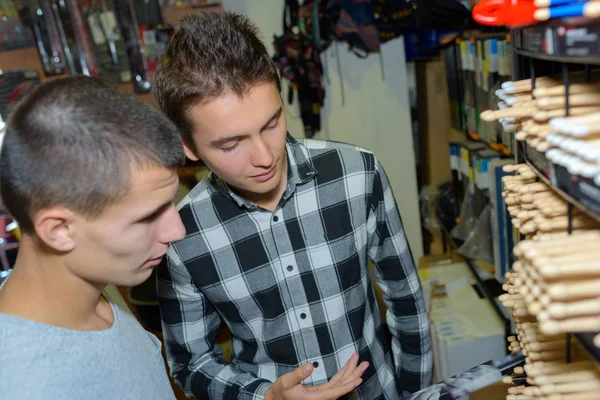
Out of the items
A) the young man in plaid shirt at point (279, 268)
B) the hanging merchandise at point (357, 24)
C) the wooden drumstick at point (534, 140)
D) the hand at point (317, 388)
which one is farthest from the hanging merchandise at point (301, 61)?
the wooden drumstick at point (534, 140)

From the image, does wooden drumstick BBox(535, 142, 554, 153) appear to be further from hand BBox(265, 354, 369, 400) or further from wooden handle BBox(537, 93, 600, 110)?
hand BBox(265, 354, 369, 400)

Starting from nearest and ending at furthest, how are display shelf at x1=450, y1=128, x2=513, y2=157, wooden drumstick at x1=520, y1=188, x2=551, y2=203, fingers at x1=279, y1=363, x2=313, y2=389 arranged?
wooden drumstick at x1=520, y1=188, x2=551, y2=203, fingers at x1=279, y1=363, x2=313, y2=389, display shelf at x1=450, y1=128, x2=513, y2=157

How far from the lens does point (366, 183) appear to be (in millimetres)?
1290

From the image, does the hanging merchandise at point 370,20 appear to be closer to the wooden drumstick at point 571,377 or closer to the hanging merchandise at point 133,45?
the hanging merchandise at point 133,45

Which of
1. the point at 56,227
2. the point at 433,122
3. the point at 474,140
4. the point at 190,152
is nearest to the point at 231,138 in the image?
the point at 190,152

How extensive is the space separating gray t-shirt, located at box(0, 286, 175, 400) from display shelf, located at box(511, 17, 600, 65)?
818 millimetres

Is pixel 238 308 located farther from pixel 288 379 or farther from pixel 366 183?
pixel 366 183

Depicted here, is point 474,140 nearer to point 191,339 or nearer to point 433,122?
point 433,122

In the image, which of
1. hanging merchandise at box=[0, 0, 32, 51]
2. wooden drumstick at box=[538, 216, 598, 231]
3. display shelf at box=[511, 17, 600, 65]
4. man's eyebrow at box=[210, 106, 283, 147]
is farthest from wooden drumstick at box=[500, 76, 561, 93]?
hanging merchandise at box=[0, 0, 32, 51]

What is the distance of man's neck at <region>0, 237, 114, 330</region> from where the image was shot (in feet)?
2.66

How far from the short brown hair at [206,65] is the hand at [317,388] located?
0.55 meters

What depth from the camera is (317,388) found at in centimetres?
104

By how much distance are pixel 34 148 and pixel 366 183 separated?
2.57ft

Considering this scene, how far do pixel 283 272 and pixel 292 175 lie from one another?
25 centimetres
